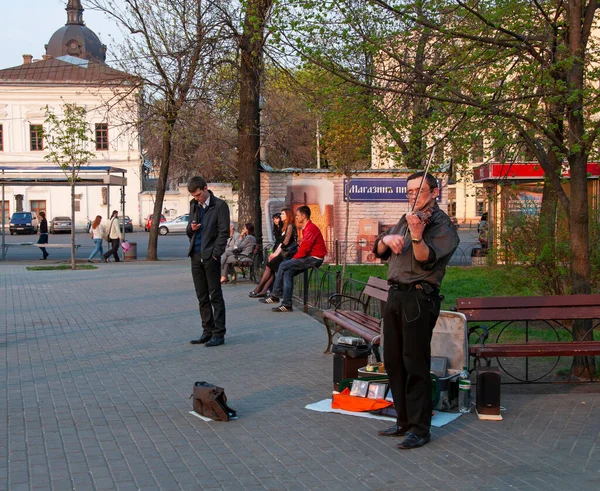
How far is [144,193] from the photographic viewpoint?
65.1 meters

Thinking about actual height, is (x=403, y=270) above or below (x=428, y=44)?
below

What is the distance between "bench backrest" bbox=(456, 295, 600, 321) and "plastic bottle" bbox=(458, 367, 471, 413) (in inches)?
47.5

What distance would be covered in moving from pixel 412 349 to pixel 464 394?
125 cm

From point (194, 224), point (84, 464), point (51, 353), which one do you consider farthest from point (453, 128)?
point (84, 464)

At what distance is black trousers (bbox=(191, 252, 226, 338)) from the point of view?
9.73 m

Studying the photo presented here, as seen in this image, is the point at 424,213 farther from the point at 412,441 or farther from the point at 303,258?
the point at 303,258

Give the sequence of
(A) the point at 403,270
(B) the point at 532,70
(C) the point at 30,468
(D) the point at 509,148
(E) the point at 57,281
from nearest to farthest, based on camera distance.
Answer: (C) the point at 30,468
(A) the point at 403,270
(B) the point at 532,70
(D) the point at 509,148
(E) the point at 57,281

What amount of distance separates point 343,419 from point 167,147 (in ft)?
67.6

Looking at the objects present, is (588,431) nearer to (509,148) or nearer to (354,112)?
(509,148)

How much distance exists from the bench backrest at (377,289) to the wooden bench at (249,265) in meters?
7.70

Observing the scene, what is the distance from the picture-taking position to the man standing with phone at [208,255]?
9.75 metres

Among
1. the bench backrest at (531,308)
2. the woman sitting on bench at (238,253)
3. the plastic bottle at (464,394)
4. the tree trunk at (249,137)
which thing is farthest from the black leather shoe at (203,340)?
the tree trunk at (249,137)

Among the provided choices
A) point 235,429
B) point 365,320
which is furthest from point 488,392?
point 365,320

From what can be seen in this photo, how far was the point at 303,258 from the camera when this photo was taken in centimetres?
1295
